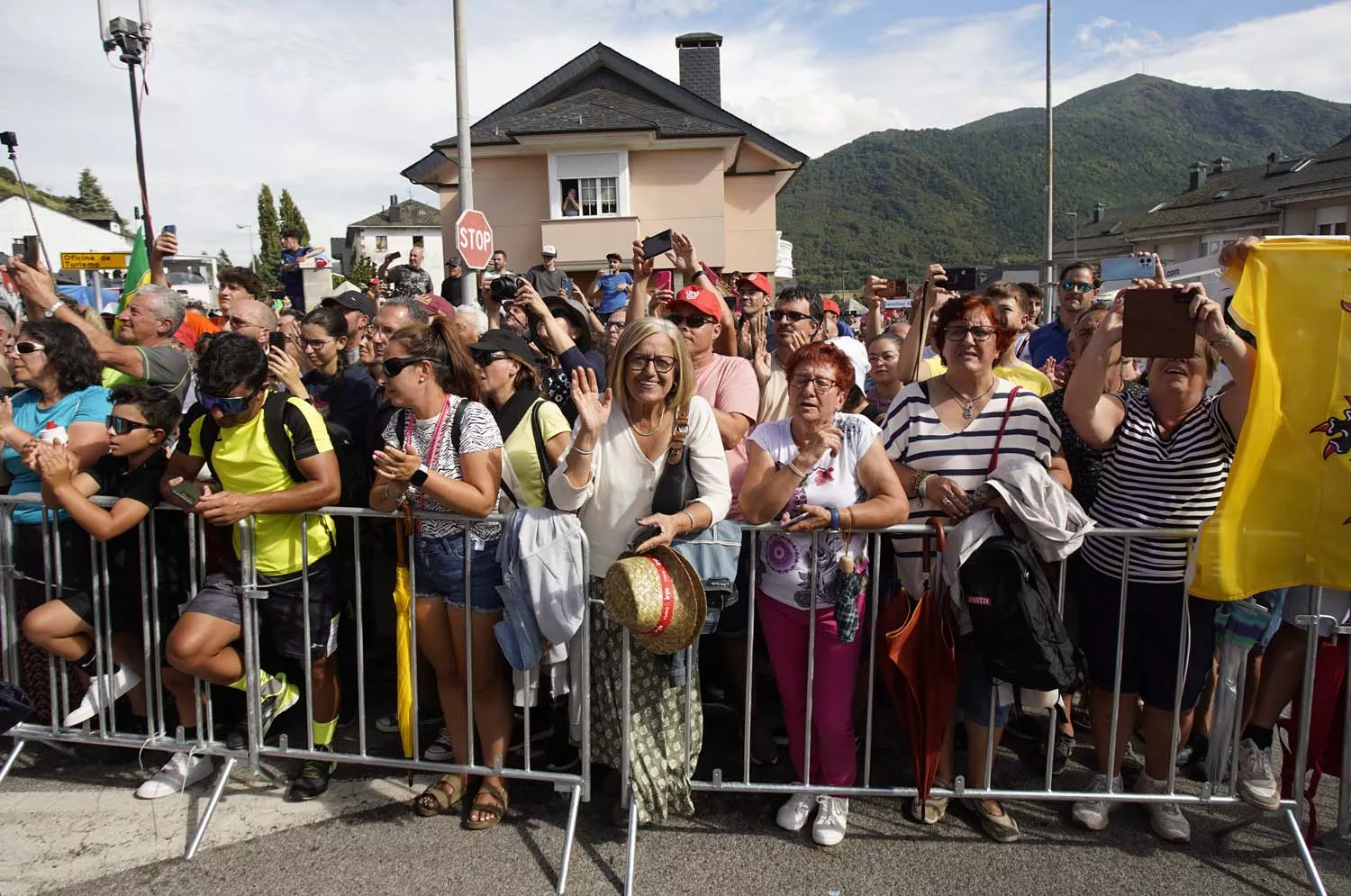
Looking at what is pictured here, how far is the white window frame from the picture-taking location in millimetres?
21703

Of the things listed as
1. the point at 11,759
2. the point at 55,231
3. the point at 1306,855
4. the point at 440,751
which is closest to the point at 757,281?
the point at 440,751

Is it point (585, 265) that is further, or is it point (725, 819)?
point (585, 265)

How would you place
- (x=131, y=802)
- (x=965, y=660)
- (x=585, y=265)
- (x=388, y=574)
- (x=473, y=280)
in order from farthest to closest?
(x=585, y=265)
(x=473, y=280)
(x=388, y=574)
(x=131, y=802)
(x=965, y=660)

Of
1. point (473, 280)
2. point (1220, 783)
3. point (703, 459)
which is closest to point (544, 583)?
point (703, 459)

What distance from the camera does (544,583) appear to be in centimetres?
325

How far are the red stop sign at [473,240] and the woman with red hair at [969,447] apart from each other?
538 centimetres

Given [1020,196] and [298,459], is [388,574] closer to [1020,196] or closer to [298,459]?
[298,459]

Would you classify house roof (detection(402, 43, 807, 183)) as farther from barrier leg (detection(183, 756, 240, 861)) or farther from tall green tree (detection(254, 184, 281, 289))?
tall green tree (detection(254, 184, 281, 289))

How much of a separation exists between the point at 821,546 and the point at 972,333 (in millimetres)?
1066

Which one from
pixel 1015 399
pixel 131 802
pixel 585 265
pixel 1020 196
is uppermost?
pixel 1020 196

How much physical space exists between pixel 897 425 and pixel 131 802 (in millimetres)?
3717

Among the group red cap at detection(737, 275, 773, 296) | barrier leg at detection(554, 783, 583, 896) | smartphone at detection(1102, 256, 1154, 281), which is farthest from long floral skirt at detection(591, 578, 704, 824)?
red cap at detection(737, 275, 773, 296)

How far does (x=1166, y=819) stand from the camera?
135 inches

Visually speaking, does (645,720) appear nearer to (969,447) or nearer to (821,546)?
(821,546)
